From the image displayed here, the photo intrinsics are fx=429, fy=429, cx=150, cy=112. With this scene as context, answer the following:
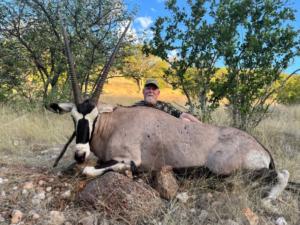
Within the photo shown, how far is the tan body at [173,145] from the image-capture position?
449 cm

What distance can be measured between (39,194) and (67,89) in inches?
273

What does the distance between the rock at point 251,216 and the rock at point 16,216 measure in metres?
1.88

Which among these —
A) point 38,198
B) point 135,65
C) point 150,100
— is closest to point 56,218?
point 38,198

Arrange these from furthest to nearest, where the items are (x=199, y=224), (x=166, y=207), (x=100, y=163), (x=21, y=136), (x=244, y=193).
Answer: (x=21, y=136) < (x=100, y=163) < (x=244, y=193) < (x=166, y=207) < (x=199, y=224)

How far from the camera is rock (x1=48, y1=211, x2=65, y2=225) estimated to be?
11.4ft

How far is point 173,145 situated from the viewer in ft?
15.0

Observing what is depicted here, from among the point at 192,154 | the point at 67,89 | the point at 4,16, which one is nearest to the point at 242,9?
the point at 192,154

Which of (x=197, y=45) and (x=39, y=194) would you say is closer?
→ (x=39, y=194)

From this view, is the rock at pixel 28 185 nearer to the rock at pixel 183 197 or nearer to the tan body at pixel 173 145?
the tan body at pixel 173 145

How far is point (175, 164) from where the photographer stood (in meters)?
4.52

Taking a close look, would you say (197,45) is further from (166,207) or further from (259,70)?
(166,207)

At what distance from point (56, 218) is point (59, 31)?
795cm

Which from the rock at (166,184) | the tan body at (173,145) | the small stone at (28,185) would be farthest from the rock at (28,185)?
the rock at (166,184)

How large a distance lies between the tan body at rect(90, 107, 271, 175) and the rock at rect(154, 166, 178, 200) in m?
0.37
